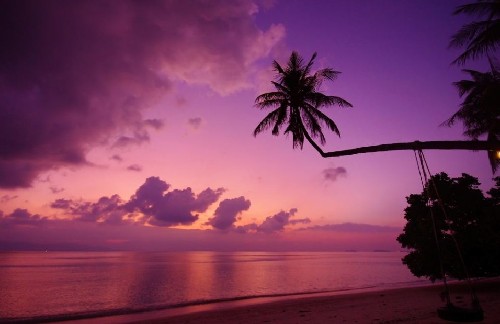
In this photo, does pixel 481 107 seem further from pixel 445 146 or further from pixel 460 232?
pixel 445 146

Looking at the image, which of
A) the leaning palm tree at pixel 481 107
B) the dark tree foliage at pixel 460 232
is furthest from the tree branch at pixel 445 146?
the dark tree foliage at pixel 460 232

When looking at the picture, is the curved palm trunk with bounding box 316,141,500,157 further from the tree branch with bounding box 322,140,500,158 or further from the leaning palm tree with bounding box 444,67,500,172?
the leaning palm tree with bounding box 444,67,500,172

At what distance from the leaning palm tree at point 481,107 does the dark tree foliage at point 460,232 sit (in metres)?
2.33

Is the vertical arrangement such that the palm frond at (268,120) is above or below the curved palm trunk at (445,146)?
above

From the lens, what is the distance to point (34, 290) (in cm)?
3206

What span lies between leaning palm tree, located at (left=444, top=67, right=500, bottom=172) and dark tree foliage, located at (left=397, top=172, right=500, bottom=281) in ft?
7.63

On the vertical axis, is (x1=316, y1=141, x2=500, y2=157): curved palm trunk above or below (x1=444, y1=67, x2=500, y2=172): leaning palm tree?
below


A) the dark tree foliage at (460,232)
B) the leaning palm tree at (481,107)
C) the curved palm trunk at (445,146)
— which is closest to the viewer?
the curved palm trunk at (445,146)

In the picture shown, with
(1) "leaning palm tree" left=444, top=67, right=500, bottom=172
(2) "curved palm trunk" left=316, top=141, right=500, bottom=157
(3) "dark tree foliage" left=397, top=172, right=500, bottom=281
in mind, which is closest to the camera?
(2) "curved palm trunk" left=316, top=141, right=500, bottom=157

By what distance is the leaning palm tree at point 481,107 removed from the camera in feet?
46.6

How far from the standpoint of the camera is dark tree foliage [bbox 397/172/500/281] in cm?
1925

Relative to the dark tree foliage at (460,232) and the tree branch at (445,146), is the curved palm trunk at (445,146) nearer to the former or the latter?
the tree branch at (445,146)

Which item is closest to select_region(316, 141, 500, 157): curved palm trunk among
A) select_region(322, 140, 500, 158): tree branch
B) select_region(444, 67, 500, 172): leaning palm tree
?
select_region(322, 140, 500, 158): tree branch

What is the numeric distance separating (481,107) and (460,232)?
826 cm
